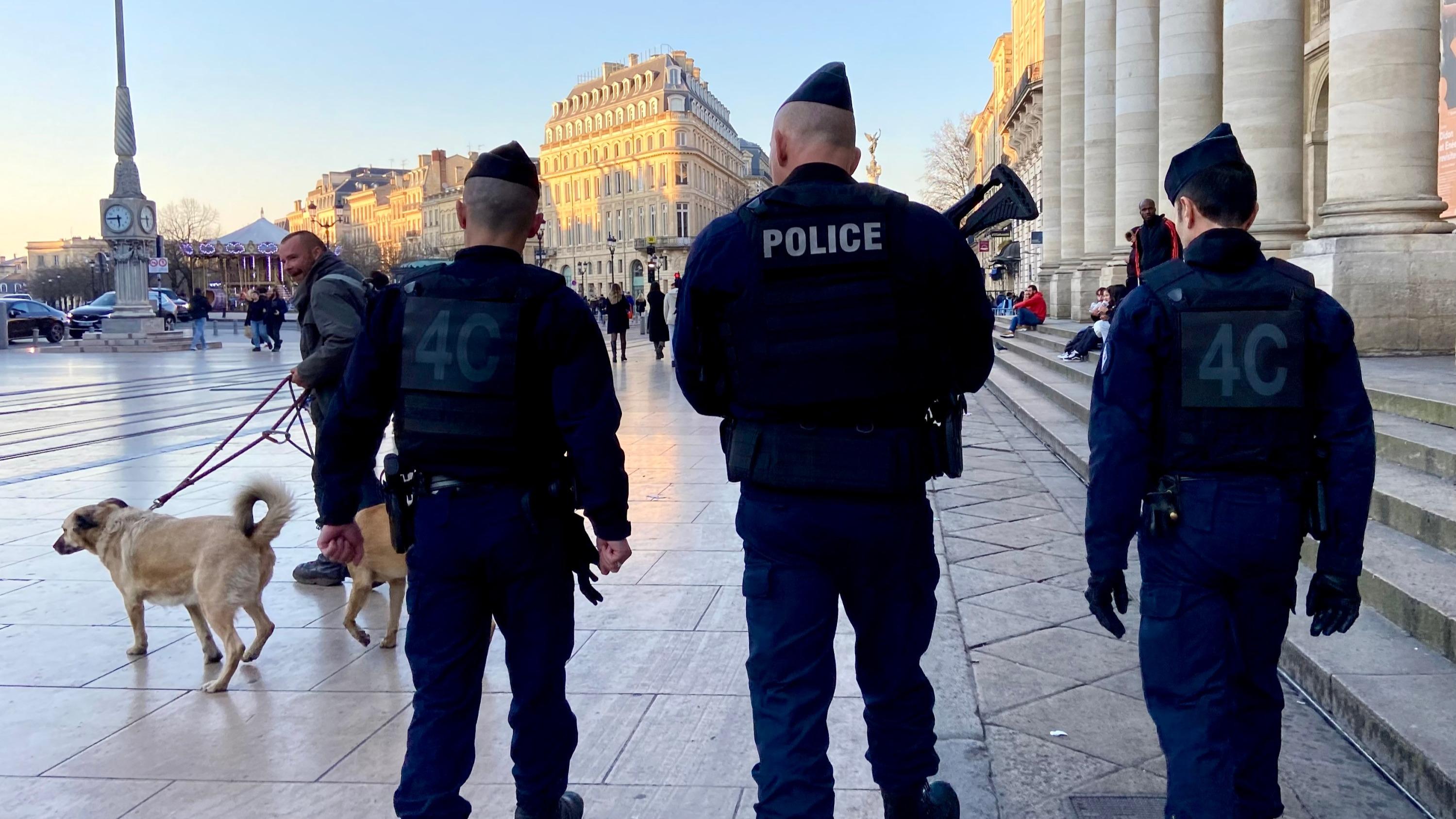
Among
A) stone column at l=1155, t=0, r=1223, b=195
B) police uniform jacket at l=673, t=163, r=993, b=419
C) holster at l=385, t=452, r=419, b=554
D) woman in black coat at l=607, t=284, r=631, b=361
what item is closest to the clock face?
woman in black coat at l=607, t=284, r=631, b=361

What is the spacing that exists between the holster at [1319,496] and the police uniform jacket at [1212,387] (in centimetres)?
1

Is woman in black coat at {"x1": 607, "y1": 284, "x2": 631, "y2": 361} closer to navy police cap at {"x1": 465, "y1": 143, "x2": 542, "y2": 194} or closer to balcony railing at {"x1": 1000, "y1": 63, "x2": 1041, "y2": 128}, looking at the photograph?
navy police cap at {"x1": 465, "y1": 143, "x2": 542, "y2": 194}

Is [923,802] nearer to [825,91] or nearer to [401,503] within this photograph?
[401,503]

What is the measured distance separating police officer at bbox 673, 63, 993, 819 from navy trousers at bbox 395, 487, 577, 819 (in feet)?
1.95

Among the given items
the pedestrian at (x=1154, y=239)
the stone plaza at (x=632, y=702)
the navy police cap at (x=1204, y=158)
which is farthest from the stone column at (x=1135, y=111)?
the navy police cap at (x=1204, y=158)

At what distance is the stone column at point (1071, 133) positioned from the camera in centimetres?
2588

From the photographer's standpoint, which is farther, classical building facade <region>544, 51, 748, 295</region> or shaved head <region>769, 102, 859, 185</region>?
classical building facade <region>544, 51, 748, 295</region>

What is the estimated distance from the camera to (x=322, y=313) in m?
5.57

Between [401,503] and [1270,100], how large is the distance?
43.4ft

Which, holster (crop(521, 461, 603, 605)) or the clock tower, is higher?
the clock tower

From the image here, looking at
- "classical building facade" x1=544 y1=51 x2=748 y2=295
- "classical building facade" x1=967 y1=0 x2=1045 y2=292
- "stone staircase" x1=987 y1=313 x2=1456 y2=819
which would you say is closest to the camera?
"stone staircase" x1=987 y1=313 x2=1456 y2=819

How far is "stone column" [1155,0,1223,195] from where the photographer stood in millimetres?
15664

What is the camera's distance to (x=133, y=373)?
76.8 ft

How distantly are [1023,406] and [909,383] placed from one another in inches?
422
